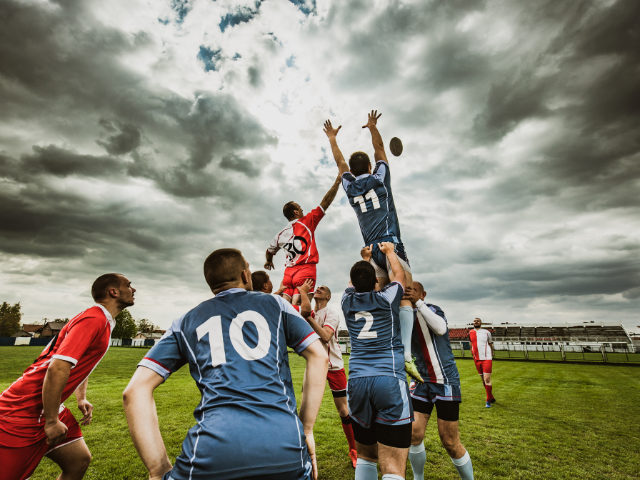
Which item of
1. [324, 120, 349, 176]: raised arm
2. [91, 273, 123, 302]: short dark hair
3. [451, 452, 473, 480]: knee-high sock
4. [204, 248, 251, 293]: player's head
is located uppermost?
[324, 120, 349, 176]: raised arm

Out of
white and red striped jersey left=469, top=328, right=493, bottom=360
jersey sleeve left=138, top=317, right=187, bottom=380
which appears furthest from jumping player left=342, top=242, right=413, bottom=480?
white and red striped jersey left=469, top=328, right=493, bottom=360

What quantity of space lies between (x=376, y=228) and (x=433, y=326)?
5.45 feet

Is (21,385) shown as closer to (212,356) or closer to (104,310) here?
(104,310)

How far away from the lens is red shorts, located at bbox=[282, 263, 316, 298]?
545 cm

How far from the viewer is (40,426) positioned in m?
3.11

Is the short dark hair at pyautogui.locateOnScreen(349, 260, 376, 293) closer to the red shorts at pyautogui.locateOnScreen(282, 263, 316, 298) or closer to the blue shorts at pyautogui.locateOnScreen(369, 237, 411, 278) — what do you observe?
the blue shorts at pyautogui.locateOnScreen(369, 237, 411, 278)

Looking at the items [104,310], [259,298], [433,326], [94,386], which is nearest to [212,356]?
[259,298]

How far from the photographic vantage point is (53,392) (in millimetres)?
2887

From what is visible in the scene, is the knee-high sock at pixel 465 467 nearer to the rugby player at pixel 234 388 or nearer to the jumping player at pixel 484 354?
the rugby player at pixel 234 388

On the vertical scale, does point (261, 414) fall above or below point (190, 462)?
above


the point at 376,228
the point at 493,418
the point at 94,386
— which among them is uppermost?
the point at 376,228

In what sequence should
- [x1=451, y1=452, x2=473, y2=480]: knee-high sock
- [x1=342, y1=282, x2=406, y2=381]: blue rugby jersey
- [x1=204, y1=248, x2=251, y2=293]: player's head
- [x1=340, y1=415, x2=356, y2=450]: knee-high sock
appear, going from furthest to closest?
1. [x1=340, y1=415, x2=356, y2=450]: knee-high sock
2. [x1=451, y1=452, x2=473, y2=480]: knee-high sock
3. [x1=342, y1=282, x2=406, y2=381]: blue rugby jersey
4. [x1=204, y1=248, x2=251, y2=293]: player's head

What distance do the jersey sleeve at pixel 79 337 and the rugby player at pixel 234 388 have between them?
156 centimetres

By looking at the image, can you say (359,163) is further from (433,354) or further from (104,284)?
(104,284)
